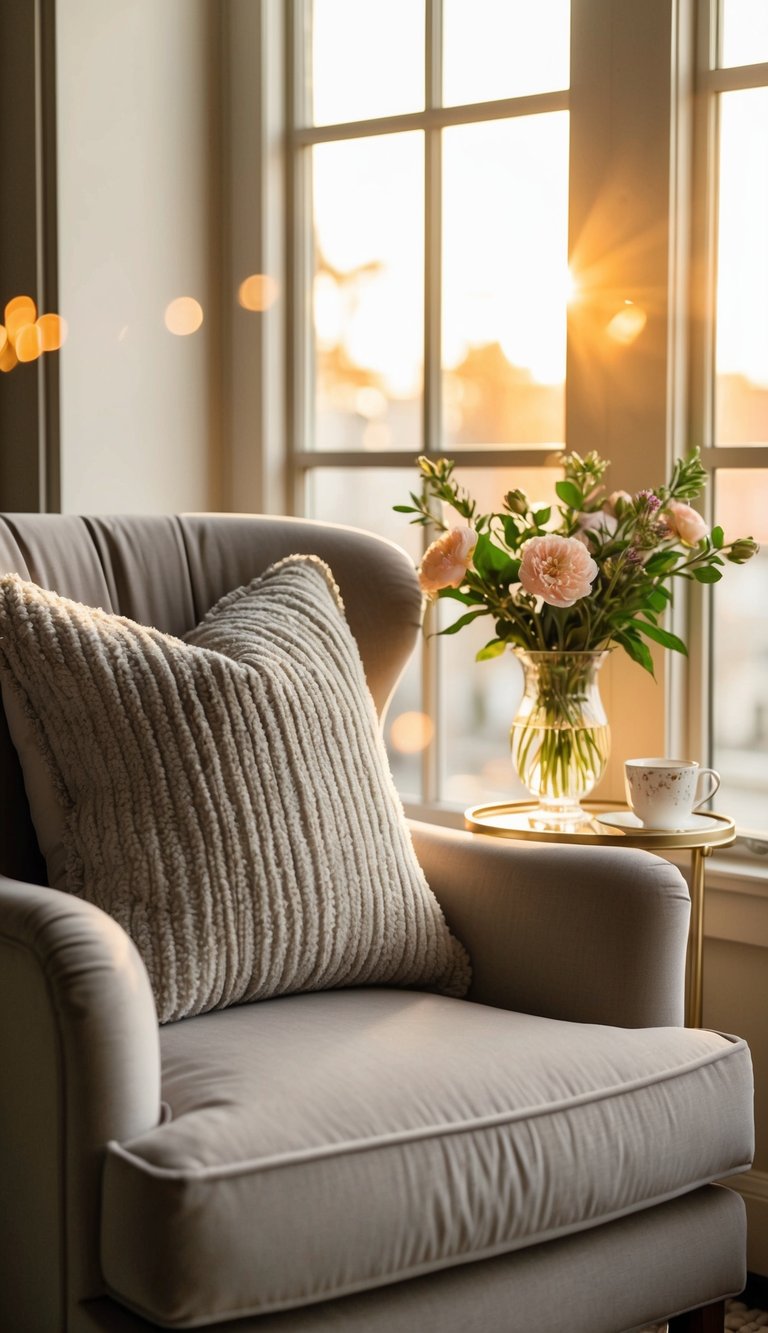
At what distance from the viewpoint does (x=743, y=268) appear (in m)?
2.06

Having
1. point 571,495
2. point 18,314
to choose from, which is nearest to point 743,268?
point 571,495

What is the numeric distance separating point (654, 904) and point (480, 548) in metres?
0.57

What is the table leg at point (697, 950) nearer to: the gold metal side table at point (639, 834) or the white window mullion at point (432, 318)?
the gold metal side table at point (639, 834)

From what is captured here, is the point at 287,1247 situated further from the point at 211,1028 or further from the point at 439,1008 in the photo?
the point at 439,1008

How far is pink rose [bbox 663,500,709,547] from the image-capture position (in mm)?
1857

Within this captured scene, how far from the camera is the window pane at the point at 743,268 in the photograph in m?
2.04

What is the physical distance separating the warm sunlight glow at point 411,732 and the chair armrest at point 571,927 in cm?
69

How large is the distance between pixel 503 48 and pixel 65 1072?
1763 millimetres

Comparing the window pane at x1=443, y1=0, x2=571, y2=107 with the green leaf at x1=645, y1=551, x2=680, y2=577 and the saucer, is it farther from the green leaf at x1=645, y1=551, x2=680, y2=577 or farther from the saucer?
the saucer

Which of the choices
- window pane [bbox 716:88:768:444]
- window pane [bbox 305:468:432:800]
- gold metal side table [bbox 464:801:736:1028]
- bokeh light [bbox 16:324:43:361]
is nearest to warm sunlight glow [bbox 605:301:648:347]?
window pane [bbox 716:88:768:444]

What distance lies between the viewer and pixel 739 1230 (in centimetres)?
147

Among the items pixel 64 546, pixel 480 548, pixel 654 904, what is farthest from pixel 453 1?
pixel 654 904

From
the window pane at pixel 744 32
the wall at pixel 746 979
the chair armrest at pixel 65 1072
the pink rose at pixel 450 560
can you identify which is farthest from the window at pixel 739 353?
the chair armrest at pixel 65 1072

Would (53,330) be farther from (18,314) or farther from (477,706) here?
(477,706)
